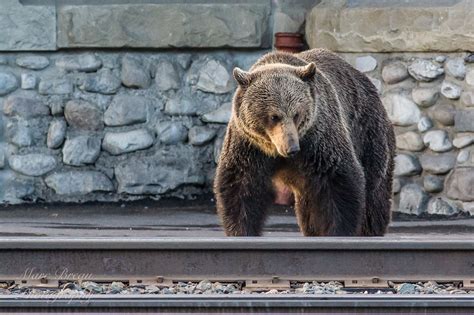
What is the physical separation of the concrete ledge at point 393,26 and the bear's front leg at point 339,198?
2.77m

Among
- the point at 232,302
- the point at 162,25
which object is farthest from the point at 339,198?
the point at 162,25

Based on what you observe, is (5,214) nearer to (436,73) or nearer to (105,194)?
(105,194)

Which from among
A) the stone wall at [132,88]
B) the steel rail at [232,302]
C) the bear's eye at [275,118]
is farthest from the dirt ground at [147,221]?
the steel rail at [232,302]

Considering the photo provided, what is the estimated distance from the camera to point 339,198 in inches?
305

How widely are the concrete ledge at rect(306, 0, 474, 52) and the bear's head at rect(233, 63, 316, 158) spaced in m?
2.80

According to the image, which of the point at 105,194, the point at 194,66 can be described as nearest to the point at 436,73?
the point at 194,66

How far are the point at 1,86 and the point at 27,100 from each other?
0.74 feet

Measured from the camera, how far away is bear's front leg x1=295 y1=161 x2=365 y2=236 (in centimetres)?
775

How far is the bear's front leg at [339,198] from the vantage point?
305 inches

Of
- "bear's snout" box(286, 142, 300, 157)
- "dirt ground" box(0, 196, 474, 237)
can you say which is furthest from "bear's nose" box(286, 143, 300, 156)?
"dirt ground" box(0, 196, 474, 237)

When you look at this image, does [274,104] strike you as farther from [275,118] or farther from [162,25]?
[162,25]

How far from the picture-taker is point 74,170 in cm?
1109

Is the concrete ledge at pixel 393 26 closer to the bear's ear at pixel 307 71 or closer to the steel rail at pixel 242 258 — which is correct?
the bear's ear at pixel 307 71

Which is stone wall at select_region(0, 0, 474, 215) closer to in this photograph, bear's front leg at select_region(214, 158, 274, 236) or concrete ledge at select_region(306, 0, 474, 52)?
concrete ledge at select_region(306, 0, 474, 52)
